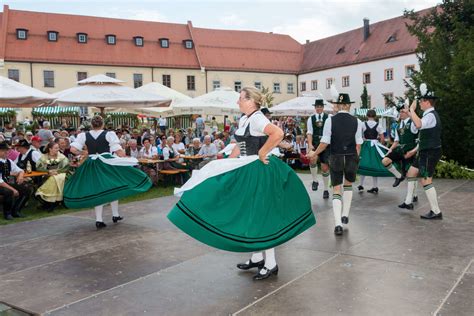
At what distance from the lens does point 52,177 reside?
8.80 metres

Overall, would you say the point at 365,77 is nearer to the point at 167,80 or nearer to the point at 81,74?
the point at 167,80

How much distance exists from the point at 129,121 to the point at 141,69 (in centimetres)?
1097

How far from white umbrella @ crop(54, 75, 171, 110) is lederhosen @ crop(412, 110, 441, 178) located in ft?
25.0

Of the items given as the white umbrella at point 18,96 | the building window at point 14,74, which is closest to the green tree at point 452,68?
the white umbrella at point 18,96

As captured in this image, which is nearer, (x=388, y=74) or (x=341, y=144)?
(x=341, y=144)

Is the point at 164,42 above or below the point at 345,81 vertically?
above

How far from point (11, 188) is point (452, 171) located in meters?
9.87

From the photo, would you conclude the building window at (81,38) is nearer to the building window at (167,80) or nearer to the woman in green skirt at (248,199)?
the building window at (167,80)

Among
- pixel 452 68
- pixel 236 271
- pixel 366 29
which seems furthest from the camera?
pixel 366 29

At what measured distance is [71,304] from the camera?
4.11 m

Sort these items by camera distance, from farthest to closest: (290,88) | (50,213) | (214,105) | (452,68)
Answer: (290,88) → (214,105) → (452,68) → (50,213)

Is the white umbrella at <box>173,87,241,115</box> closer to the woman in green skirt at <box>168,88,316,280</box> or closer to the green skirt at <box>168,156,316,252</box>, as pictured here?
the woman in green skirt at <box>168,88,316,280</box>

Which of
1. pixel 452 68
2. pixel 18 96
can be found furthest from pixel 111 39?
pixel 452 68

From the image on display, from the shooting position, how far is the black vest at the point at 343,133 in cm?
640
